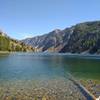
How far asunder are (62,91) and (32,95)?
538cm

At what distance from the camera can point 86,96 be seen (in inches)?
1358

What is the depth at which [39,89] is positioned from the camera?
4084 cm

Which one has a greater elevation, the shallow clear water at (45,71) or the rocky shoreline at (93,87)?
the rocky shoreline at (93,87)

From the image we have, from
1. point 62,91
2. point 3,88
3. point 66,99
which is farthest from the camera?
point 3,88

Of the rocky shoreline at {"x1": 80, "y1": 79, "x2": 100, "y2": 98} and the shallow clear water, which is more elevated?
the rocky shoreline at {"x1": 80, "y1": 79, "x2": 100, "y2": 98}

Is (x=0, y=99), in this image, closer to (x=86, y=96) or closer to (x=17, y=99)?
(x=17, y=99)

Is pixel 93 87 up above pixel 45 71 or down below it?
above

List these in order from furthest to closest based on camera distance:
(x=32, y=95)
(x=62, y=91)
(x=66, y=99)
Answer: (x=62, y=91)
(x=32, y=95)
(x=66, y=99)

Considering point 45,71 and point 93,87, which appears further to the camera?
point 45,71

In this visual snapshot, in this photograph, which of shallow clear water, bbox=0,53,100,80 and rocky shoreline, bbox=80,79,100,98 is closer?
rocky shoreline, bbox=80,79,100,98

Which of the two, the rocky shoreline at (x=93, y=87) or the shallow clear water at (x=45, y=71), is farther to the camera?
the shallow clear water at (x=45, y=71)

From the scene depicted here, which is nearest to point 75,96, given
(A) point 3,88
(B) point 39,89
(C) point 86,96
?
(C) point 86,96

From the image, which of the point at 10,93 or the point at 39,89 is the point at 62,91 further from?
the point at 10,93

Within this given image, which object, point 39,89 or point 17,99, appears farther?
point 39,89
